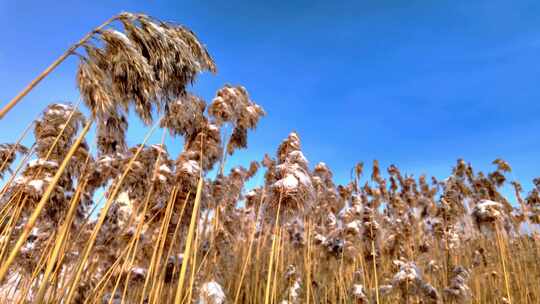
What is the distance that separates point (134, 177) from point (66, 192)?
0.81 meters

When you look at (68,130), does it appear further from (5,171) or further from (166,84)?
(166,84)

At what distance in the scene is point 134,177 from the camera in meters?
3.77

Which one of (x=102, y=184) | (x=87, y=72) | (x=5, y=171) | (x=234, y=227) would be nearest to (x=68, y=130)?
(x=102, y=184)

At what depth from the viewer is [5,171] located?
4301 millimetres

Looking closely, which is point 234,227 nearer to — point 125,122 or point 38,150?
point 38,150

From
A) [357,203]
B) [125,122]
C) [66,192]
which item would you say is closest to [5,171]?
[66,192]

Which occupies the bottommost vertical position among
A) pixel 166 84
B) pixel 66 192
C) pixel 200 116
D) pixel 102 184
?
pixel 66 192

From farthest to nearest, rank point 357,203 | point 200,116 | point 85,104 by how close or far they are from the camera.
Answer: point 357,203 < point 200,116 < point 85,104

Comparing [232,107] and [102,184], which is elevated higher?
[232,107]

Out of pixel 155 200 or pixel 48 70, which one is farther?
pixel 155 200

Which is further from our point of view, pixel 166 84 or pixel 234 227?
pixel 234 227

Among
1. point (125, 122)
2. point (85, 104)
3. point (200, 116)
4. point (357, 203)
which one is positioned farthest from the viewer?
point (357, 203)

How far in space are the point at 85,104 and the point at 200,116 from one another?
1406 mm

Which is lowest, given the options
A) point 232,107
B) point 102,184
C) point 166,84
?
point 102,184
